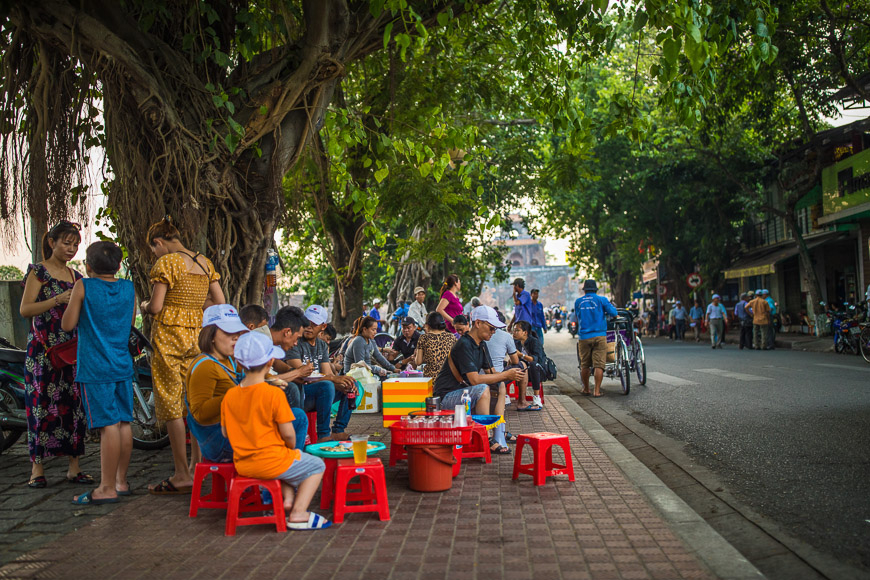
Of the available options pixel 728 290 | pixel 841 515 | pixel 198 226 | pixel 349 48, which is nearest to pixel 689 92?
pixel 349 48

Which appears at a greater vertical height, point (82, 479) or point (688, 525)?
point (82, 479)

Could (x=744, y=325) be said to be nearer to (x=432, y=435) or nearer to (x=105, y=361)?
(x=432, y=435)

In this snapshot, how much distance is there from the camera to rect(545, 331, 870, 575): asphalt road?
4.55 m

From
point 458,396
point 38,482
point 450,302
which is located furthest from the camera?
point 450,302

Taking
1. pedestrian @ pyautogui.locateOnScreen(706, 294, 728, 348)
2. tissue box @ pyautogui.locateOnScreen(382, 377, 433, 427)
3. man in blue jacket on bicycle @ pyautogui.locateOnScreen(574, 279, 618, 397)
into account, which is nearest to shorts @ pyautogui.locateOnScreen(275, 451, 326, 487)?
tissue box @ pyautogui.locateOnScreen(382, 377, 433, 427)

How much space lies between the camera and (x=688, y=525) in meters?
4.27

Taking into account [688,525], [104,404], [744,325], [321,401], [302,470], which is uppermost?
[744,325]

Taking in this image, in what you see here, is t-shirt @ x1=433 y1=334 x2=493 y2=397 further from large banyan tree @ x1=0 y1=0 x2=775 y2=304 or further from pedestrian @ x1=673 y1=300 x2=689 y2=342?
pedestrian @ x1=673 y1=300 x2=689 y2=342

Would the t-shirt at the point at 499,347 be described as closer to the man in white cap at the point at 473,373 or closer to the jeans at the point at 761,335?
the man in white cap at the point at 473,373

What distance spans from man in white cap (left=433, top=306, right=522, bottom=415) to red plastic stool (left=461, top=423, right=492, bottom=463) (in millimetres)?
210

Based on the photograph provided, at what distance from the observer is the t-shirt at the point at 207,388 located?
4.65 meters

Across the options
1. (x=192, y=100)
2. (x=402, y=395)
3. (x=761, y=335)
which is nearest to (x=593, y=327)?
(x=402, y=395)

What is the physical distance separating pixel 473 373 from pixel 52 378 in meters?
3.20

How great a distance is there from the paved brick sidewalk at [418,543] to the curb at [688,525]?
95 millimetres
